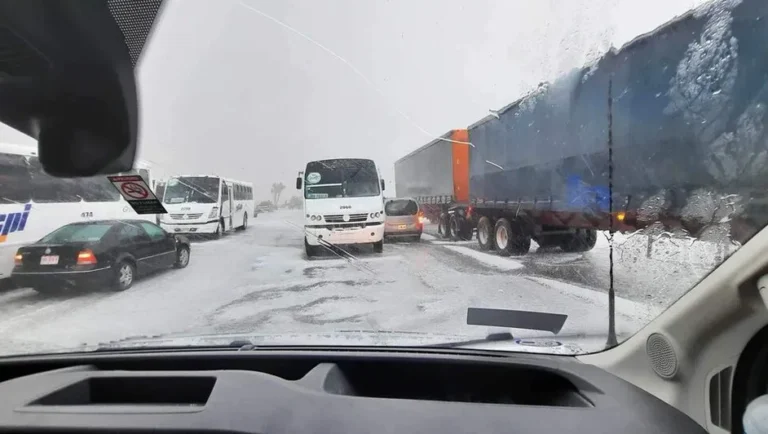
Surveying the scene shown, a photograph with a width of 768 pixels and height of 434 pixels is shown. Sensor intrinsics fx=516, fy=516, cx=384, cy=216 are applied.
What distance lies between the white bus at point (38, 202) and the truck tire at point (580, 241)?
3.22 m

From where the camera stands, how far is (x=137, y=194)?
11.5 ft

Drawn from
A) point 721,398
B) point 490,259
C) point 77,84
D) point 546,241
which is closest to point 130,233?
point 77,84

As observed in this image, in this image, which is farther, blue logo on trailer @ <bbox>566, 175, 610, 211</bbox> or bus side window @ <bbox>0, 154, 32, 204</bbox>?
blue logo on trailer @ <bbox>566, 175, 610, 211</bbox>

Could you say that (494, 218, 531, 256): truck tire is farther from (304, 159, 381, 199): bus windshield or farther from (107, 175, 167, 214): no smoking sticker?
(107, 175, 167, 214): no smoking sticker

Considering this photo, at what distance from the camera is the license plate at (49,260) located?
3.81 metres

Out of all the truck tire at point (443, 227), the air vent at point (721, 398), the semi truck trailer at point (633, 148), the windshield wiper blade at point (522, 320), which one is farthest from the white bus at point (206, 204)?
the air vent at point (721, 398)

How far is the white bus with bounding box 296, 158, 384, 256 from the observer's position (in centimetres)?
480

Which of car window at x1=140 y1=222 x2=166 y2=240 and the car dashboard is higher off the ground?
car window at x1=140 y1=222 x2=166 y2=240

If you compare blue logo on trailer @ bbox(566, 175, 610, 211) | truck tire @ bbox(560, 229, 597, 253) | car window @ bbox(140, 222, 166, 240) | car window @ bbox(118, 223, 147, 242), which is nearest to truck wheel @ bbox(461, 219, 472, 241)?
blue logo on trailer @ bbox(566, 175, 610, 211)

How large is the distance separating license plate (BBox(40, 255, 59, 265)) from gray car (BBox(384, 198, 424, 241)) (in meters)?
2.87

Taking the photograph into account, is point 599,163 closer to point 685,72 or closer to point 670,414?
point 685,72

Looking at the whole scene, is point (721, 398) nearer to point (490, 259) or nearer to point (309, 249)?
point (490, 259)

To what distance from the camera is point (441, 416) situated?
2.05 meters

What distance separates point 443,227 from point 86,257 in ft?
15.0
